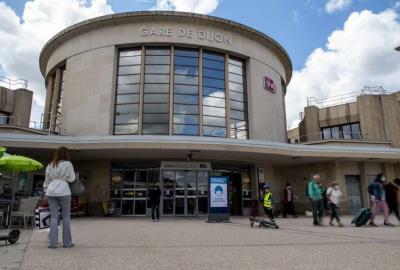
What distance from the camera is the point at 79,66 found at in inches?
874

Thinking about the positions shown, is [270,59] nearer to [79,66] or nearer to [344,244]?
[79,66]

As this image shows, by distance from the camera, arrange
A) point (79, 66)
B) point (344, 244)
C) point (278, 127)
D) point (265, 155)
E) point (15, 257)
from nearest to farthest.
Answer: point (15, 257), point (344, 244), point (265, 155), point (79, 66), point (278, 127)

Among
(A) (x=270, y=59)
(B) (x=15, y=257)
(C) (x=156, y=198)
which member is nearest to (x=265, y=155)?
(C) (x=156, y=198)

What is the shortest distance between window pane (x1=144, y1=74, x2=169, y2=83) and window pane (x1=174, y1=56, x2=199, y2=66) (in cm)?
130

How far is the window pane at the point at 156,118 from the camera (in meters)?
20.3

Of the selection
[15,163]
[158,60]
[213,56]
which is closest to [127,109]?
[158,60]

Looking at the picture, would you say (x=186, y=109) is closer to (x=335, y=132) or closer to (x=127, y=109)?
(x=127, y=109)

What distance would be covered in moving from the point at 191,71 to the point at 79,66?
717 centimetres

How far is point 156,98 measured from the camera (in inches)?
811

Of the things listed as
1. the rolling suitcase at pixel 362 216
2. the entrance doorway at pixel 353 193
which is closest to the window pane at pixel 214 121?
the entrance doorway at pixel 353 193

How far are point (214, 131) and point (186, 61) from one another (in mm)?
4765

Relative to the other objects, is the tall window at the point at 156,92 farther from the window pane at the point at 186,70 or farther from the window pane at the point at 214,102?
the window pane at the point at 214,102

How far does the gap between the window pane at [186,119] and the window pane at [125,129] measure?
7.80 feet

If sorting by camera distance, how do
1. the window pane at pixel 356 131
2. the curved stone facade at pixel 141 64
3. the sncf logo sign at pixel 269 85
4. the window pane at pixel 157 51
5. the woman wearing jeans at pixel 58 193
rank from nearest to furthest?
the woman wearing jeans at pixel 58 193
the curved stone facade at pixel 141 64
the window pane at pixel 157 51
the sncf logo sign at pixel 269 85
the window pane at pixel 356 131
